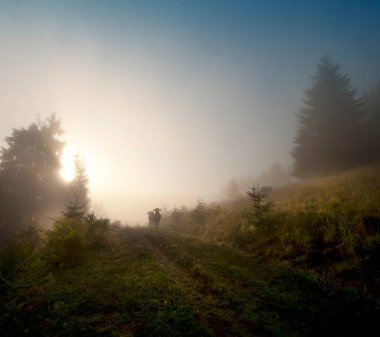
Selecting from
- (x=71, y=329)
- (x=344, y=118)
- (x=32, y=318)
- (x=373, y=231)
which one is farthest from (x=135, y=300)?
(x=344, y=118)

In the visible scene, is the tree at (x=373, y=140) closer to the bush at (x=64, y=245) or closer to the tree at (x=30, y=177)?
the bush at (x=64, y=245)

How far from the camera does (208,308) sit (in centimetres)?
681

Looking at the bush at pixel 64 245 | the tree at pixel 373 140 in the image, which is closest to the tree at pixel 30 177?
the bush at pixel 64 245

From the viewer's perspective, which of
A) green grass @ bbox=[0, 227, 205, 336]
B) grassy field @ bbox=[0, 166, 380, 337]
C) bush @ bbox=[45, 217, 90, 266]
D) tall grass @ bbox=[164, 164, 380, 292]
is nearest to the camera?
green grass @ bbox=[0, 227, 205, 336]

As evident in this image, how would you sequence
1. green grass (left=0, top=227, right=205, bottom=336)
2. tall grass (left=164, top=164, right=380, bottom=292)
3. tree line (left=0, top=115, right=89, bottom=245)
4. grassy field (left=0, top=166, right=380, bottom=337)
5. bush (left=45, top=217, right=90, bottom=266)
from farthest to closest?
tree line (left=0, top=115, right=89, bottom=245) < bush (left=45, top=217, right=90, bottom=266) < tall grass (left=164, top=164, right=380, bottom=292) < grassy field (left=0, top=166, right=380, bottom=337) < green grass (left=0, top=227, right=205, bottom=336)

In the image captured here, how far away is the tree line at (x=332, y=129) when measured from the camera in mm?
36969

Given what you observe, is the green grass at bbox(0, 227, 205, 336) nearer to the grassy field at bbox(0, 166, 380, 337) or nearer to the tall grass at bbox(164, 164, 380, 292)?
the grassy field at bbox(0, 166, 380, 337)

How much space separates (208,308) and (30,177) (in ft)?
103

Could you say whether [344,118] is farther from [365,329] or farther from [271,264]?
[365,329]

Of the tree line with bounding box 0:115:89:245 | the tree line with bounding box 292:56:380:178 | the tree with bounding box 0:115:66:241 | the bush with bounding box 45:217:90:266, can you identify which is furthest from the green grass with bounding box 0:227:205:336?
the tree line with bounding box 292:56:380:178

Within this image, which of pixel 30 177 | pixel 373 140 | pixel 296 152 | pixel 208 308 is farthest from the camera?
pixel 296 152

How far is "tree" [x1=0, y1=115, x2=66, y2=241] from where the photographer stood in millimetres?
28094

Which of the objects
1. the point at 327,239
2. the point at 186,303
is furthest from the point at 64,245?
the point at 327,239

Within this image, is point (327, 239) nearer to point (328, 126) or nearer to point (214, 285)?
point (214, 285)
